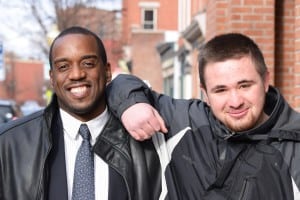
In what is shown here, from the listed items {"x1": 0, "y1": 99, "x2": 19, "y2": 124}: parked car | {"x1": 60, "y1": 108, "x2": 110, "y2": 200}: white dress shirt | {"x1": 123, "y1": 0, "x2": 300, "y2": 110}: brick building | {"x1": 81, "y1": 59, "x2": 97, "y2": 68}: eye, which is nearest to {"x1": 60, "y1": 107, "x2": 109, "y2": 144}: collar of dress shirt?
{"x1": 60, "y1": 108, "x2": 110, "y2": 200}: white dress shirt

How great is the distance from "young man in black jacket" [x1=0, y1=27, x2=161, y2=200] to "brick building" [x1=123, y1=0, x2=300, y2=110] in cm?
216

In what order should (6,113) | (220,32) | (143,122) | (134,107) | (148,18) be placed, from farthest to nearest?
(148,18)
(6,113)
(220,32)
(134,107)
(143,122)

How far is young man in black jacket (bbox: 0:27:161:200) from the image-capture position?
295cm

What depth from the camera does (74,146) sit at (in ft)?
10.1

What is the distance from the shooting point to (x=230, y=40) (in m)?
2.88

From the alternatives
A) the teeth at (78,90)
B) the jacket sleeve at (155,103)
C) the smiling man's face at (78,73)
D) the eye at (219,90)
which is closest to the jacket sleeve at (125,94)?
the jacket sleeve at (155,103)

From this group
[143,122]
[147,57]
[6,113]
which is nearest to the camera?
[143,122]

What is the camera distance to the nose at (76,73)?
2.99 meters

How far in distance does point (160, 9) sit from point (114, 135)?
121ft

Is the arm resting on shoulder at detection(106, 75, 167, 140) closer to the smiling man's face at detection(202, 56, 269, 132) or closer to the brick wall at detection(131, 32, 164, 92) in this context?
the smiling man's face at detection(202, 56, 269, 132)

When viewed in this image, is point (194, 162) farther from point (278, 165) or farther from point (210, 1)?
point (210, 1)

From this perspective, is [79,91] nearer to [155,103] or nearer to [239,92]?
[155,103]

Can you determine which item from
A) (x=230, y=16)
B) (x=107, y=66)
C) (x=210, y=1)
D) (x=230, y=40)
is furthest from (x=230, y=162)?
(x=210, y=1)

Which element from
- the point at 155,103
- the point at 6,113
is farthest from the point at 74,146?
the point at 6,113
